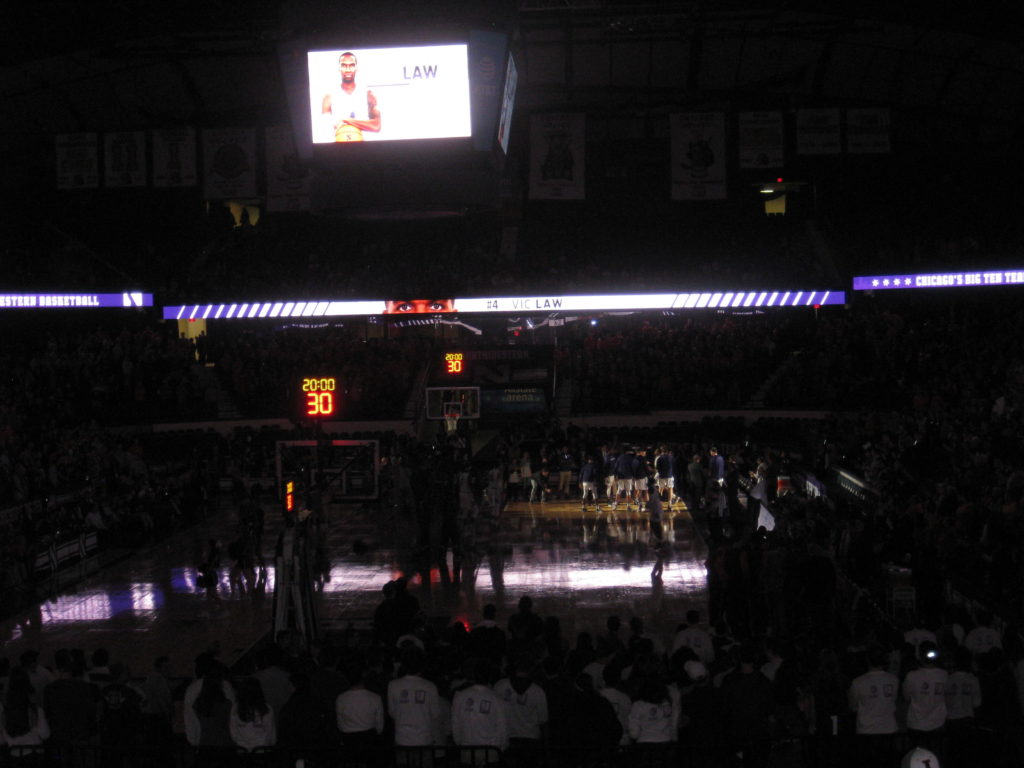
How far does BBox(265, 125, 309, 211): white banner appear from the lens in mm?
24297

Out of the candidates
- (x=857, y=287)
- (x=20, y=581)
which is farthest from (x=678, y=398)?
(x=20, y=581)

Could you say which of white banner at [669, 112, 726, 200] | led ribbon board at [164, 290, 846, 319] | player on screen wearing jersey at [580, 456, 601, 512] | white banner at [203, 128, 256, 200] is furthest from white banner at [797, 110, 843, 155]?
white banner at [203, 128, 256, 200]

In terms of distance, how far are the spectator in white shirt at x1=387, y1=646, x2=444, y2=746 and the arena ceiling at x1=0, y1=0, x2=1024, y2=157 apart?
16629 mm

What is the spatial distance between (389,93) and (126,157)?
15.5m

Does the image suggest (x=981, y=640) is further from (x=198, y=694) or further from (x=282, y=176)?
(x=282, y=176)

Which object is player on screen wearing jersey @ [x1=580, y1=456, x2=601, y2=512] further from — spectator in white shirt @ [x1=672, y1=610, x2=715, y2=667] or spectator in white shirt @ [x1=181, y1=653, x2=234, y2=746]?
spectator in white shirt @ [x1=181, y1=653, x2=234, y2=746]

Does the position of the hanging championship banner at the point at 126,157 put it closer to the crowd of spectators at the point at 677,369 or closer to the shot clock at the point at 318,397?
the shot clock at the point at 318,397

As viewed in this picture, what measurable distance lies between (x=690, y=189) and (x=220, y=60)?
14545 millimetres

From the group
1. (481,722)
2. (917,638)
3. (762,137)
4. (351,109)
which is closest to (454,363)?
(762,137)

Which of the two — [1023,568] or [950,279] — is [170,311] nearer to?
[950,279]

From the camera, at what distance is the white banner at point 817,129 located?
2336 cm

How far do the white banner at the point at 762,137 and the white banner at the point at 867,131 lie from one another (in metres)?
1.49

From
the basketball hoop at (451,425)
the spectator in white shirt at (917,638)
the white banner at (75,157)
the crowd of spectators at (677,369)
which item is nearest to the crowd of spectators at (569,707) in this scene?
the spectator in white shirt at (917,638)

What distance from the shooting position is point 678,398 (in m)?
32.6
